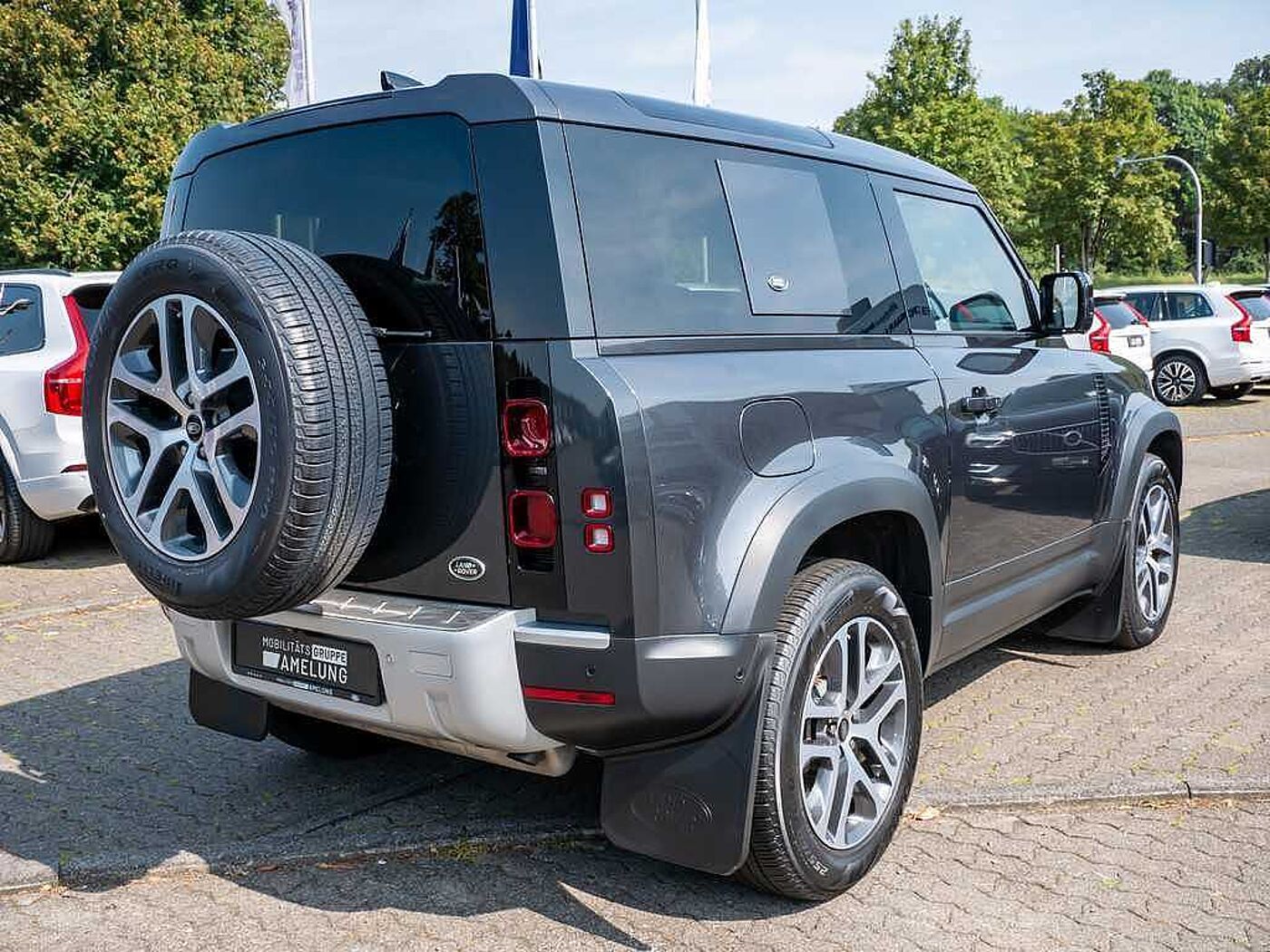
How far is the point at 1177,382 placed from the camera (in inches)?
722

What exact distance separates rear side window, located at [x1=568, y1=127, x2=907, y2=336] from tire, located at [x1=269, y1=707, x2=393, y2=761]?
1.87 meters

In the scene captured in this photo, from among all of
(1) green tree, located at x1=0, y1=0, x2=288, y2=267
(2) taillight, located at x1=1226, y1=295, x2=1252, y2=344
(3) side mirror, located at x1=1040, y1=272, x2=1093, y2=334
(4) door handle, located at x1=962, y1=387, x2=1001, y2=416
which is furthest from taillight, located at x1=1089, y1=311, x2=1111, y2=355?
(1) green tree, located at x1=0, y1=0, x2=288, y2=267

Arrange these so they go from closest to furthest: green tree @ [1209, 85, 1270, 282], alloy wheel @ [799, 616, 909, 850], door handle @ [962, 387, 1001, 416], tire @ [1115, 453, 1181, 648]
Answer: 1. alloy wheel @ [799, 616, 909, 850]
2. door handle @ [962, 387, 1001, 416]
3. tire @ [1115, 453, 1181, 648]
4. green tree @ [1209, 85, 1270, 282]

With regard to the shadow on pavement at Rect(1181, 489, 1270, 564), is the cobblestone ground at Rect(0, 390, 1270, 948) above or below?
below

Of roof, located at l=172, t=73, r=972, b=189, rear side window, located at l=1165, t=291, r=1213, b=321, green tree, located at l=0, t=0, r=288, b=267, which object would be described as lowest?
rear side window, located at l=1165, t=291, r=1213, b=321

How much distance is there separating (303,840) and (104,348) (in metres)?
1.59

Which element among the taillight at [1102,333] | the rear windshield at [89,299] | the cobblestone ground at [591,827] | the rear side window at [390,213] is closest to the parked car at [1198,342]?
the taillight at [1102,333]

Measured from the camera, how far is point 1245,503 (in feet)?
31.9

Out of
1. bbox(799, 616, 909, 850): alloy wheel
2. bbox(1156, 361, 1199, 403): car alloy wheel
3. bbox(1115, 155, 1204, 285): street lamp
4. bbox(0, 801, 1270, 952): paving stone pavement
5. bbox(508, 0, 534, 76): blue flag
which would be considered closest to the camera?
bbox(0, 801, 1270, 952): paving stone pavement

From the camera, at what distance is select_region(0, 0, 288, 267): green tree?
20.4 meters

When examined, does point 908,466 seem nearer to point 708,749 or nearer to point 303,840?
point 708,749

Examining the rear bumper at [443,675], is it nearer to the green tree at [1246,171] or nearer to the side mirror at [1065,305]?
the side mirror at [1065,305]

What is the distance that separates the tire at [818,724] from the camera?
3104 mm

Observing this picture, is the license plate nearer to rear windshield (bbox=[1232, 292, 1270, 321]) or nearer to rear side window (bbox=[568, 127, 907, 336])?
rear side window (bbox=[568, 127, 907, 336])
